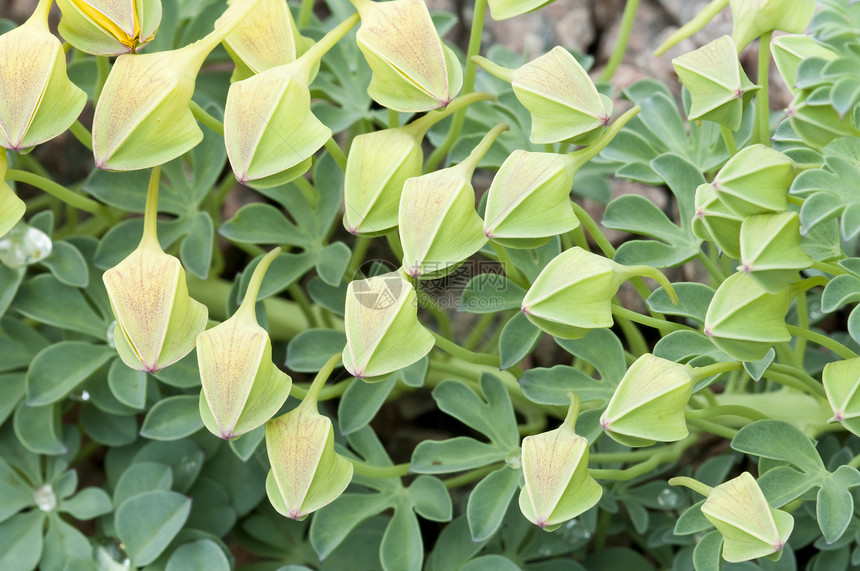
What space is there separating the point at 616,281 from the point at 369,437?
352 mm

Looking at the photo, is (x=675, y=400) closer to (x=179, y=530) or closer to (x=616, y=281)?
(x=616, y=281)

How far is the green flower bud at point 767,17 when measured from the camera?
682 mm

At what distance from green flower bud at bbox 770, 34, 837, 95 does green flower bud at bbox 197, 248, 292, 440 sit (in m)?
0.48

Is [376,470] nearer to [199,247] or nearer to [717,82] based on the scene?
[199,247]

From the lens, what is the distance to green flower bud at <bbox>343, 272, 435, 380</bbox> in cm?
59

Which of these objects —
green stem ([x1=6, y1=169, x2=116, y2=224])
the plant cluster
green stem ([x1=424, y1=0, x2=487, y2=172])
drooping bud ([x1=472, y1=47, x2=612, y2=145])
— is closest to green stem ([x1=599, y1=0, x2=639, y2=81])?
the plant cluster

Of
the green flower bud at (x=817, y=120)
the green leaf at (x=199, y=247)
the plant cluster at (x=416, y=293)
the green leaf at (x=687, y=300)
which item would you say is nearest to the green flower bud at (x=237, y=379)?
the plant cluster at (x=416, y=293)

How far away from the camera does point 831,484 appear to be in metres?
0.68

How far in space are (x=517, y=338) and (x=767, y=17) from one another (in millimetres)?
346

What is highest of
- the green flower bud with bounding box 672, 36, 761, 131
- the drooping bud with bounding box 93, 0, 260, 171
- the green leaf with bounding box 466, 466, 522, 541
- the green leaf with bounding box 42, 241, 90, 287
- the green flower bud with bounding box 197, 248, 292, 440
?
the drooping bud with bounding box 93, 0, 260, 171

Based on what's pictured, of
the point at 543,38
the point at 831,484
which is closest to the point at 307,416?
the point at 831,484

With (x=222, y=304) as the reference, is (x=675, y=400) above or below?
above

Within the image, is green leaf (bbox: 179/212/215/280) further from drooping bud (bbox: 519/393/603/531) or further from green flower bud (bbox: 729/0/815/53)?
green flower bud (bbox: 729/0/815/53)

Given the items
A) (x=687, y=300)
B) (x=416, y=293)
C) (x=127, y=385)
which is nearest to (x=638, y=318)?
(x=687, y=300)
